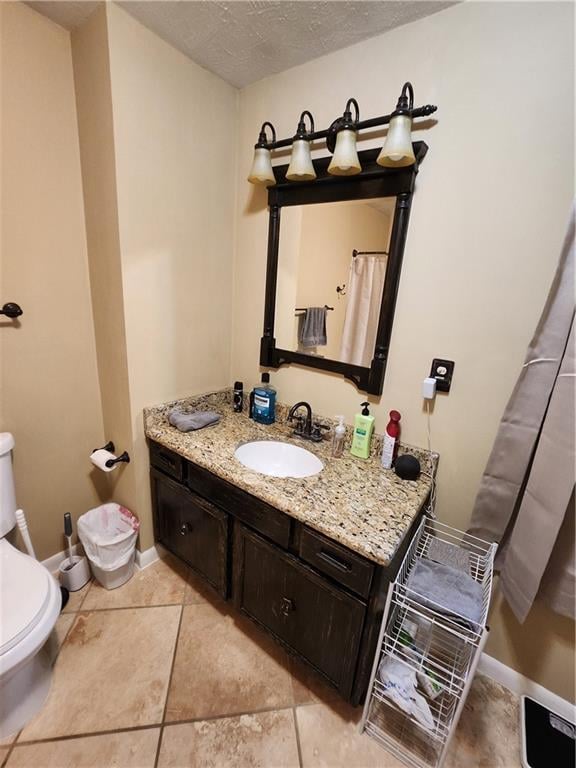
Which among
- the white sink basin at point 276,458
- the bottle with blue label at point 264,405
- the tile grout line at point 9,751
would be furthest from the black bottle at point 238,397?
the tile grout line at point 9,751

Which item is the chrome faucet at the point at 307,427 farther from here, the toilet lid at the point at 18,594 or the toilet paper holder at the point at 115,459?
the toilet lid at the point at 18,594

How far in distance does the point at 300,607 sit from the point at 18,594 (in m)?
0.93

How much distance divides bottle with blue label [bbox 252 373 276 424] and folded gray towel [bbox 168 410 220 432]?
0.64ft

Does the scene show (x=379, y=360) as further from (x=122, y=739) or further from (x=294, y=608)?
(x=122, y=739)

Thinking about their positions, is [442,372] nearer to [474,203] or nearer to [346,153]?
[474,203]

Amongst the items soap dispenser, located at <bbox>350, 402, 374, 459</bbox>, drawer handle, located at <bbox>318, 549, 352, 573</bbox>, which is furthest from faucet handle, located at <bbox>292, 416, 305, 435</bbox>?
drawer handle, located at <bbox>318, 549, 352, 573</bbox>

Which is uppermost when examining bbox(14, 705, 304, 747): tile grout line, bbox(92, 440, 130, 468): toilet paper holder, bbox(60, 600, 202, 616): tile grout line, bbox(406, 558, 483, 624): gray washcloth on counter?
bbox(92, 440, 130, 468): toilet paper holder

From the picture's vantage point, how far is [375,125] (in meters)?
1.15

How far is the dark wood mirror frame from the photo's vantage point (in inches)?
47.1

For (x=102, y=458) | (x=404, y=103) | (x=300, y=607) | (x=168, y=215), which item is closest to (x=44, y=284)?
(x=168, y=215)

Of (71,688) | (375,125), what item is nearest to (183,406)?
(71,688)

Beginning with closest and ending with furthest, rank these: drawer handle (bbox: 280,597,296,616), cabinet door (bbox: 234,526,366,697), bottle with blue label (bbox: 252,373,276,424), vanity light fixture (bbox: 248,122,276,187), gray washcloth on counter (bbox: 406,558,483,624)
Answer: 1. gray washcloth on counter (bbox: 406,558,483,624)
2. cabinet door (bbox: 234,526,366,697)
3. drawer handle (bbox: 280,597,296,616)
4. vanity light fixture (bbox: 248,122,276,187)
5. bottle with blue label (bbox: 252,373,276,424)

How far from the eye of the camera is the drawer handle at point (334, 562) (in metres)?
0.97

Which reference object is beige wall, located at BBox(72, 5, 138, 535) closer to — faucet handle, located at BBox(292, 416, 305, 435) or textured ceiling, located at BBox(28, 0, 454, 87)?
textured ceiling, located at BBox(28, 0, 454, 87)
